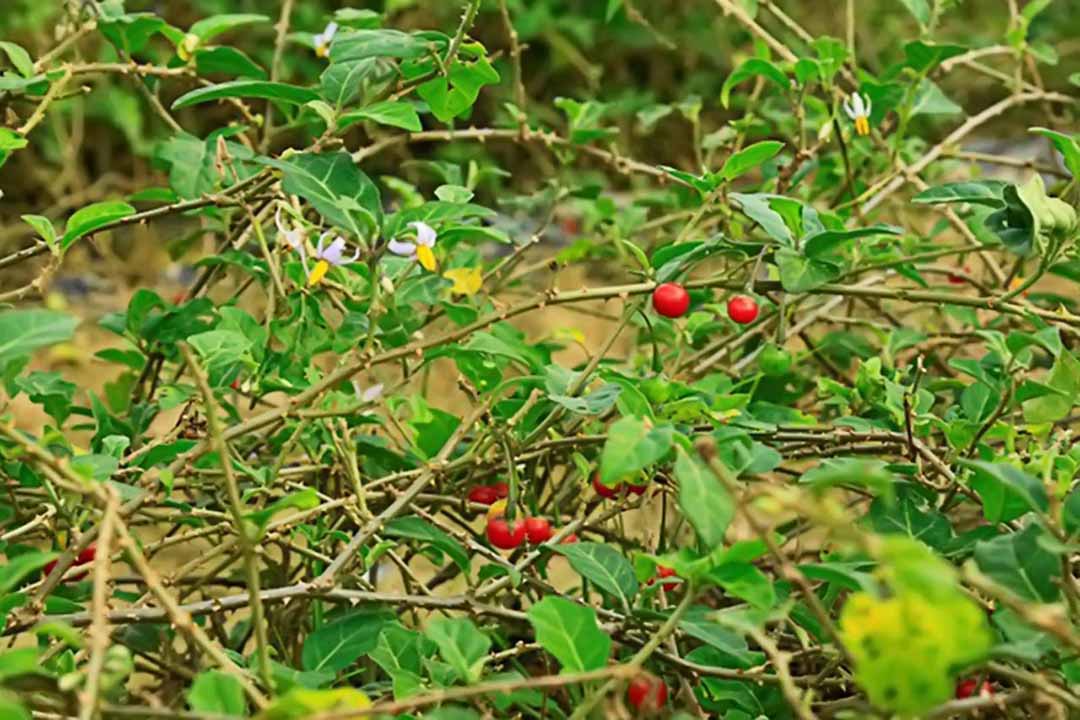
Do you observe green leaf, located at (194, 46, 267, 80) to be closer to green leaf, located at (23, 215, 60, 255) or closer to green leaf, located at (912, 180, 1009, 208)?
green leaf, located at (23, 215, 60, 255)

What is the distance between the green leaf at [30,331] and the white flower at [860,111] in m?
0.95

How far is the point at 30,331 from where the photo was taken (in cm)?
89

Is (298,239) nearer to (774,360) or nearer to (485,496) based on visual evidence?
(485,496)

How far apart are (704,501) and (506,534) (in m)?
0.32

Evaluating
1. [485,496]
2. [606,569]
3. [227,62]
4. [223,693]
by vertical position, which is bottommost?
[485,496]

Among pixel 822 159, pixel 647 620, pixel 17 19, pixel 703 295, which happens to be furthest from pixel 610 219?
pixel 17 19

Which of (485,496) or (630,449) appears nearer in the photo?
(630,449)

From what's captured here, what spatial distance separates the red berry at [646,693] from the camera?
0.84m

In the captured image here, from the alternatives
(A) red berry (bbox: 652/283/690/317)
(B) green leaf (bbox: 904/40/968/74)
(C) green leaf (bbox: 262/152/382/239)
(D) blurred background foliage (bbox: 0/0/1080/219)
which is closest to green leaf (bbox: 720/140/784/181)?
(A) red berry (bbox: 652/283/690/317)

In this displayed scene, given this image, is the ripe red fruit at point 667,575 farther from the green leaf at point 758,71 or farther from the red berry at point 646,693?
the green leaf at point 758,71

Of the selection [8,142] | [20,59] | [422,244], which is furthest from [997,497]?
[20,59]

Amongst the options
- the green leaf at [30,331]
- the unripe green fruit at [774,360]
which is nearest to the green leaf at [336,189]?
the green leaf at [30,331]

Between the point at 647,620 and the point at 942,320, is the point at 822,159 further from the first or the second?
the point at 647,620

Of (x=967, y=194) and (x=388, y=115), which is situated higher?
(x=388, y=115)
